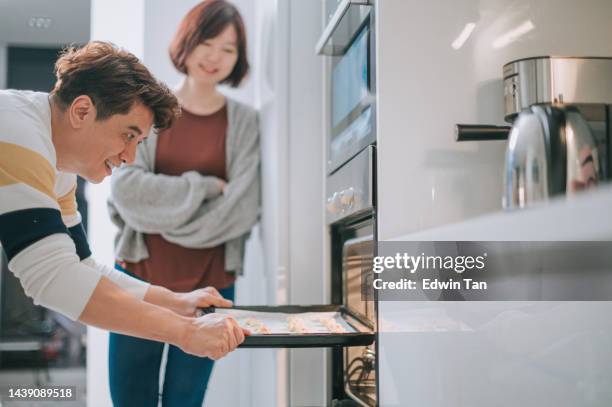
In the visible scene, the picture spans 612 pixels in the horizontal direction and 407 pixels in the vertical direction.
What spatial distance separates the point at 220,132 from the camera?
1.72m

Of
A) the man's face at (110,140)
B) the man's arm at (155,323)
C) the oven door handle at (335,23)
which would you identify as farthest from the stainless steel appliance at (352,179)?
the man's face at (110,140)

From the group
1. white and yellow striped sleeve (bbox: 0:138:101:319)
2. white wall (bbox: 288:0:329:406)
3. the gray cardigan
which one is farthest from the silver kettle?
the gray cardigan

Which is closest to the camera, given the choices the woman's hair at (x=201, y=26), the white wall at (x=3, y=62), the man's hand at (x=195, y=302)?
the man's hand at (x=195, y=302)

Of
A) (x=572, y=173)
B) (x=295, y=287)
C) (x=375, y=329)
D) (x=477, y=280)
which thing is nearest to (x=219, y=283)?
(x=295, y=287)

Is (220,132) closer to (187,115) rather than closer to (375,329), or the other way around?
(187,115)

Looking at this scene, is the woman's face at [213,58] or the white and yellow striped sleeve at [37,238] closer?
the white and yellow striped sleeve at [37,238]

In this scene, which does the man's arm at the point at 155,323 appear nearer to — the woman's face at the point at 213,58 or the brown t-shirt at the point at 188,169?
the brown t-shirt at the point at 188,169

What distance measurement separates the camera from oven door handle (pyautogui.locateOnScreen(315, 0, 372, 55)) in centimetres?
112

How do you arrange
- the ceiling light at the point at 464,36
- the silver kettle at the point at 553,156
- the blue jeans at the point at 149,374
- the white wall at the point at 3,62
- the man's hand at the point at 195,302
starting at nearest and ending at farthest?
the silver kettle at the point at 553,156 → the ceiling light at the point at 464,36 → the man's hand at the point at 195,302 → the blue jeans at the point at 149,374 → the white wall at the point at 3,62

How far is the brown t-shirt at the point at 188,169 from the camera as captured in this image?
5.41 feet

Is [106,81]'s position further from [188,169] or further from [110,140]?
[188,169]

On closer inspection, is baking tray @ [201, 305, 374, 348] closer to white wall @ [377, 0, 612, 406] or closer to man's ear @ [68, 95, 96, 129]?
white wall @ [377, 0, 612, 406]

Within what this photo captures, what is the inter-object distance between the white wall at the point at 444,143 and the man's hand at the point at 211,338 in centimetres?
23

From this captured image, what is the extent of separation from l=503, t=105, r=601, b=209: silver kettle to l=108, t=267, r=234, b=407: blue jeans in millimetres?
1083
